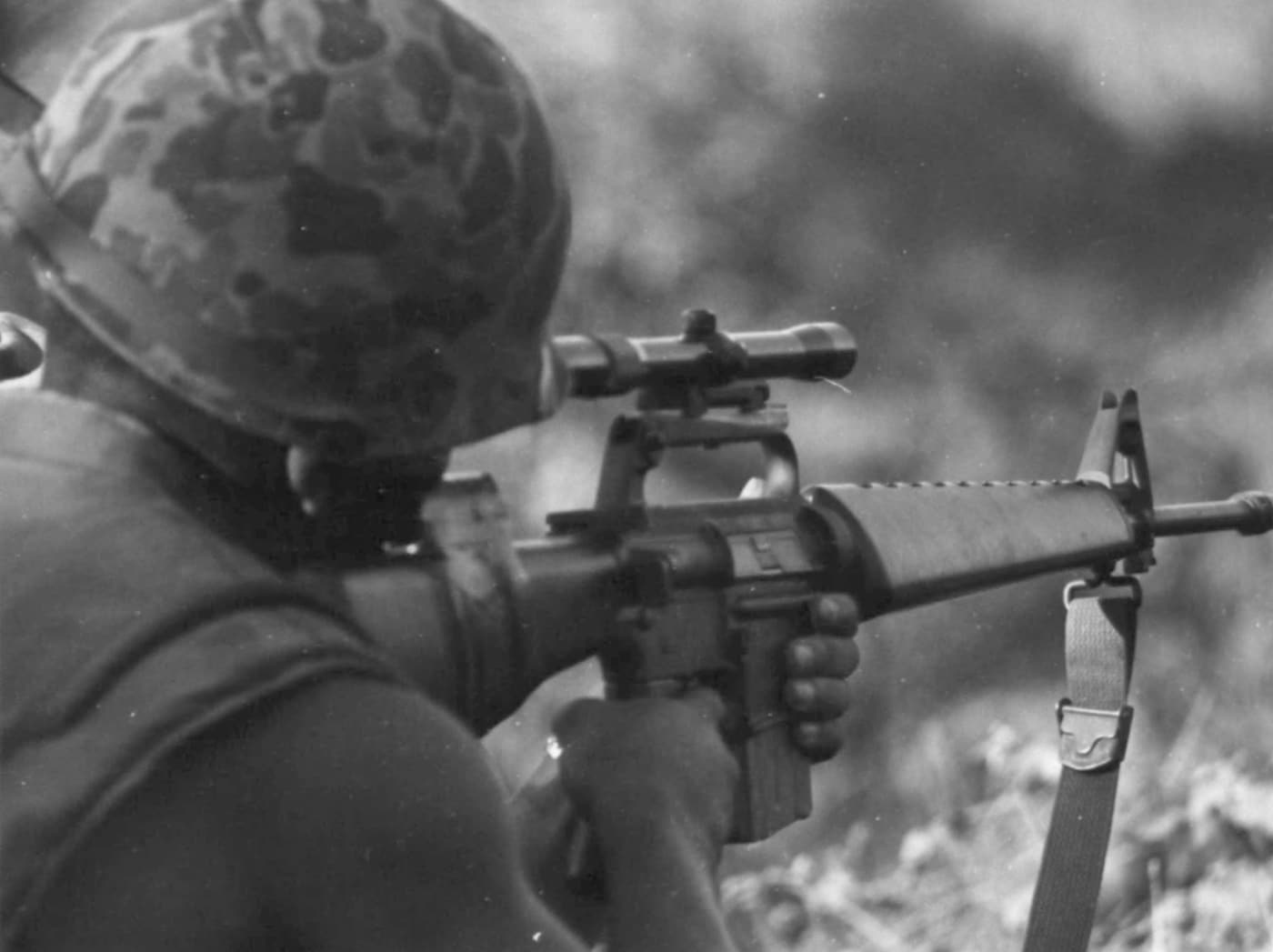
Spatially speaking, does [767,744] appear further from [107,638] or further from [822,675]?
[107,638]

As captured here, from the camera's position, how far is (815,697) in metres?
2.54

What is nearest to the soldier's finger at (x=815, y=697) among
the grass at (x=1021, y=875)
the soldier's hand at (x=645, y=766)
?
the soldier's hand at (x=645, y=766)

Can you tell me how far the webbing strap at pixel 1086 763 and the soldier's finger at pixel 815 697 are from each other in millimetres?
1092

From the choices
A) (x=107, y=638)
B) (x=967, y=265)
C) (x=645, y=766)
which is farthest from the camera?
(x=967, y=265)

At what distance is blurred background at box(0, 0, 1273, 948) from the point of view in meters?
4.68

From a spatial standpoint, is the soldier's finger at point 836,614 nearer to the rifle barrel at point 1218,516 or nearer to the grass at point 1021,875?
the rifle barrel at point 1218,516

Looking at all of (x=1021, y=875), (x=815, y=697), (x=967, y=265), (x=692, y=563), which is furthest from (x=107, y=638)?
(x=967, y=265)

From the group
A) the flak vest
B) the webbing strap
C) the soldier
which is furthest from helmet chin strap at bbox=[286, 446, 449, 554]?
the webbing strap

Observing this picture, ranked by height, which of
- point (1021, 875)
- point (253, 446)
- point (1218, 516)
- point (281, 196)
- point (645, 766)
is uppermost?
point (281, 196)

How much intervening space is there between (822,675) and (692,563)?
218 mm

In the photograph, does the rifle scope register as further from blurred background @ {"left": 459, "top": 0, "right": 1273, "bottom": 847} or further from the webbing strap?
blurred background @ {"left": 459, "top": 0, "right": 1273, "bottom": 847}

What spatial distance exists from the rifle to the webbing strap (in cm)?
43

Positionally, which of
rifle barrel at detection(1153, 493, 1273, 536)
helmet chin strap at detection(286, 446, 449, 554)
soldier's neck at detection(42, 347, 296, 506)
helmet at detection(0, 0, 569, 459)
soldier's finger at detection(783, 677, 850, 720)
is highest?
helmet at detection(0, 0, 569, 459)

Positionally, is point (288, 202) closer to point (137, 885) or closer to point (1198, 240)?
point (137, 885)
